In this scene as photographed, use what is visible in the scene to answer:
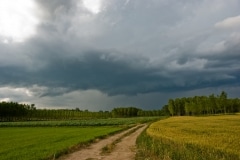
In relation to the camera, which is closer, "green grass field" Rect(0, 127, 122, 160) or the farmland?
"green grass field" Rect(0, 127, 122, 160)

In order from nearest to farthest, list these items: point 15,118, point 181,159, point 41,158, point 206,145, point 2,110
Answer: point 181,159
point 41,158
point 206,145
point 2,110
point 15,118

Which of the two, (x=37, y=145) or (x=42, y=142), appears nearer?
(x=37, y=145)

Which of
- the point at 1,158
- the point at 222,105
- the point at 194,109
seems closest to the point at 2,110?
the point at 194,109

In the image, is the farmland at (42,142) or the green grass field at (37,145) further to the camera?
the farmland at (42,142)

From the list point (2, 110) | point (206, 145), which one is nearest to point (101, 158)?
point (206, 145)

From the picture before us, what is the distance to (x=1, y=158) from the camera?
77.1 feet

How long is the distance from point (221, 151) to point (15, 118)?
183025 millimetres

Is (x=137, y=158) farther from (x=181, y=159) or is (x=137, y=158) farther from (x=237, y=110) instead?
(x=237, y=110)

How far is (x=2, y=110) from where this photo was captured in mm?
173750

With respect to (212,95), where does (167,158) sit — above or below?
below

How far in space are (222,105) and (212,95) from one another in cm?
981

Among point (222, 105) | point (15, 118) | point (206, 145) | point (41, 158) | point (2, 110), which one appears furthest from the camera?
point (15, 118)

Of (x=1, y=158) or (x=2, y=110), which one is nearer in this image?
(x=1, y=158)

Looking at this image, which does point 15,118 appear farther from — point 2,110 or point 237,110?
point 237,110
